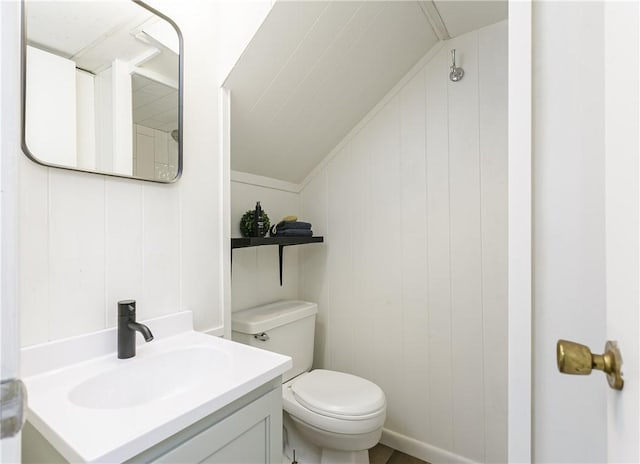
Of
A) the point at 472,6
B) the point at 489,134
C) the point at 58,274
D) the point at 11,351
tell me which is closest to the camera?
the point at 11,351

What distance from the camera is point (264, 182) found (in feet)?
5.76

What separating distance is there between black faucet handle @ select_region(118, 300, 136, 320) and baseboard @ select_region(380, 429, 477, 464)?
1.46 m

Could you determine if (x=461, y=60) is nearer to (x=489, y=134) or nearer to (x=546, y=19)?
(x=489, y=134)

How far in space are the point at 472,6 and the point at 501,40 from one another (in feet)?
0.70

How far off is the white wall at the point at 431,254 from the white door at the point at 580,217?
3.34 feet

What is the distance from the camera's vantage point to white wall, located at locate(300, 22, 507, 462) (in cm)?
147

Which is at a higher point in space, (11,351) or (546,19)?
(546,19)

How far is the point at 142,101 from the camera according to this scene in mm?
1021

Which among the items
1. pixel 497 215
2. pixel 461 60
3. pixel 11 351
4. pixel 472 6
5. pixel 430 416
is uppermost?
Result: pixel 472 6

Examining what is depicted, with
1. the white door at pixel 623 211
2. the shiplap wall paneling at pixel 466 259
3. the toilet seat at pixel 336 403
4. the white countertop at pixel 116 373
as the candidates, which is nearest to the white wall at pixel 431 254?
the shiplap wall paneling at pixel 466 259

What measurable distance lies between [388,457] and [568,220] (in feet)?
5.34

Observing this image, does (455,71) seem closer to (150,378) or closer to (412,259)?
(412,259)

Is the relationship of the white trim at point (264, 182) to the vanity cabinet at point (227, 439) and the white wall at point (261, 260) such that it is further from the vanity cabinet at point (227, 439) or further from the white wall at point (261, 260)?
the vanity cabinet at point (227, 439)

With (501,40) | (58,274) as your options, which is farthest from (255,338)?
(501,40)
